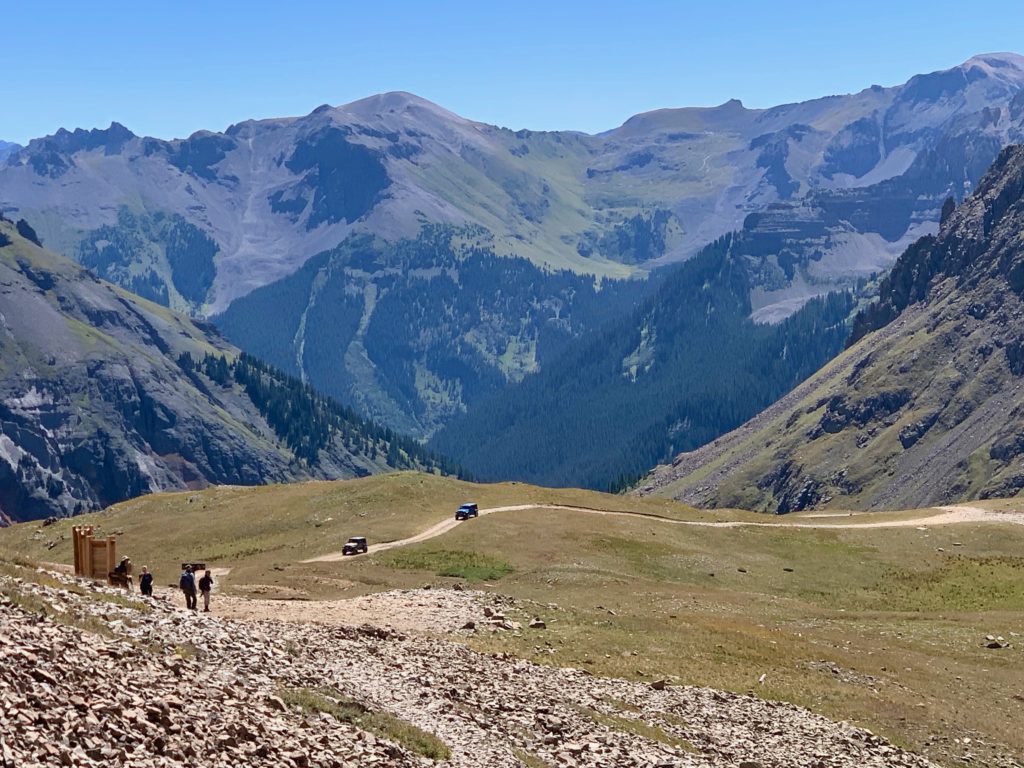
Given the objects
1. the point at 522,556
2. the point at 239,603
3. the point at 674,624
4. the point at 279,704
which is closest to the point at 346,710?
the point at 279,704

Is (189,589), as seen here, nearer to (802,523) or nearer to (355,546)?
(355,546)

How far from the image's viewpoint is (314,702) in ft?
124

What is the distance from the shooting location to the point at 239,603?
6169cm

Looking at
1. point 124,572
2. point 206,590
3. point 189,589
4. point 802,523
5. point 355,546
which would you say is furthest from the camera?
point 802,523

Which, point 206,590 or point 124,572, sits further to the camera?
point 206,590

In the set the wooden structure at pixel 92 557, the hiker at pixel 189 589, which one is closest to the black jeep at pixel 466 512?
the wooden structure at pixel 92 557

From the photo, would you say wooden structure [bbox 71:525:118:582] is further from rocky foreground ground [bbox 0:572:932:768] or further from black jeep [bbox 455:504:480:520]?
black jeep [bbox 455:504:480:520]

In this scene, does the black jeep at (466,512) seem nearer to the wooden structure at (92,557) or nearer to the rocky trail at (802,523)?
the rocky trail at (802,523)

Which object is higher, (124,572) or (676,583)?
(124,572)

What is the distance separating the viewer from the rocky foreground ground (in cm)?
3008

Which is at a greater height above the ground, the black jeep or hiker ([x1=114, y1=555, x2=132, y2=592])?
hiker ([x1=114, y1=555, x2=132, y2=592])

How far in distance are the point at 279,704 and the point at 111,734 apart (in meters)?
7.62

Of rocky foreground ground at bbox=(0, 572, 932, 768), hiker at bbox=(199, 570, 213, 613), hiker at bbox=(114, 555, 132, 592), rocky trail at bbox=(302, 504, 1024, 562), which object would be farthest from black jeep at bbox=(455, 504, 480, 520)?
rocky foreground ground at bbox=(0, 572, 932, 768)

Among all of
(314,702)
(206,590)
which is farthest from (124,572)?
(314,702)
